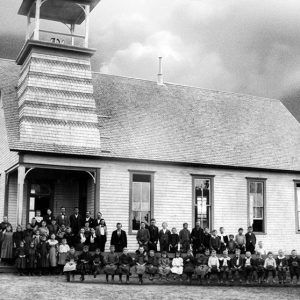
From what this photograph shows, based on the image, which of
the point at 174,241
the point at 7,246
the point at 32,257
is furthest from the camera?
the point at 174,241

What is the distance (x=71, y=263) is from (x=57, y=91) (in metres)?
8.34

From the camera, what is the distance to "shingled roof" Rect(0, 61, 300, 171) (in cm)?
2400

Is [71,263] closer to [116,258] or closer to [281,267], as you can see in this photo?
[116,258]

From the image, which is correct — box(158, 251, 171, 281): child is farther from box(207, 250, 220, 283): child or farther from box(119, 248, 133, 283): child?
box(207, 250, 220, 283): child

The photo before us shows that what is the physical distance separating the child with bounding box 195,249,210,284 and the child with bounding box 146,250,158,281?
1364 mm

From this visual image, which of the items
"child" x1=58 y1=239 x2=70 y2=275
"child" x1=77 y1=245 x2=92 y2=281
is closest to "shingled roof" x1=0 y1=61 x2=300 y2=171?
"child" x1=58 y1=239 x2=70 y2=275

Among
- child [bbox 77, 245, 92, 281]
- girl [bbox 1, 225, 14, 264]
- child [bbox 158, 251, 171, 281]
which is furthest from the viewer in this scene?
girl [bbox 1, 225, 14, 264]

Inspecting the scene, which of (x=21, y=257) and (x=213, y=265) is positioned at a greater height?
(x=21, y=257)

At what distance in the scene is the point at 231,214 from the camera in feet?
81.4

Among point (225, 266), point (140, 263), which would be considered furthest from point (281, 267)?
point (140, 263)

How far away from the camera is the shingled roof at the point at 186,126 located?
24.0 m

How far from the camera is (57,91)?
23.1 metres

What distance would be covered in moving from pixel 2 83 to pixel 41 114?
11.4 ft

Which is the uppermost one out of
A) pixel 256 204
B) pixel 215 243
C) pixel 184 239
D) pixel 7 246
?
pixel 256 204
